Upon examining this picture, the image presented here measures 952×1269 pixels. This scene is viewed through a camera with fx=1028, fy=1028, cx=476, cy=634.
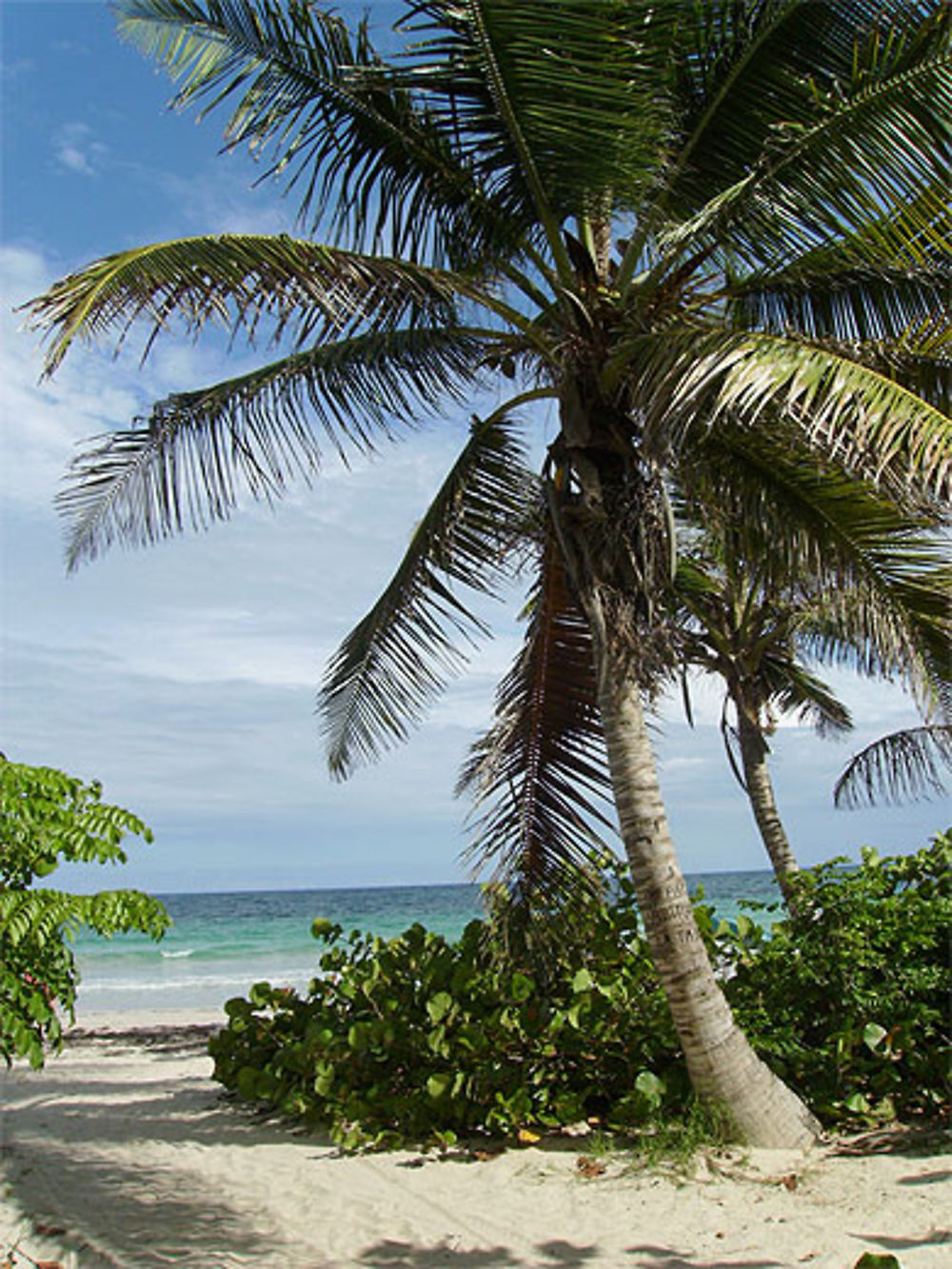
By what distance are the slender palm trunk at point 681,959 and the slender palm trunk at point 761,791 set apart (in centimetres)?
479

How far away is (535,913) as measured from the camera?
6797 millimetres

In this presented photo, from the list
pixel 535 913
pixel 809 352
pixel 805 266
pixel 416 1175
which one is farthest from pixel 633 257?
pixel 416 1175

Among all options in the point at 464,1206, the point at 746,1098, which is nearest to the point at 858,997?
the point at 746,1098

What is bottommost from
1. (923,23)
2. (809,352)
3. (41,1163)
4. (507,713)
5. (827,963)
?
(41,1163)

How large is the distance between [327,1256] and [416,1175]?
43.1 inches

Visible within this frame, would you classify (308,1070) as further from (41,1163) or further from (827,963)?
(827,963)

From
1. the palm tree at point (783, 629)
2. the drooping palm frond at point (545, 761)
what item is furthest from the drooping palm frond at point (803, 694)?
the drooping palm frond at point (545, 761)

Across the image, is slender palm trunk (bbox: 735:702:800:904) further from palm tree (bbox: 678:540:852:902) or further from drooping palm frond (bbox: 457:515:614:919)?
drooping palm frond (bbox: 457:515:614:919)

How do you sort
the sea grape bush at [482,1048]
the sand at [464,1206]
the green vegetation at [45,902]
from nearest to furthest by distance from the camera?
the green vegetation at [45,902]
the sand at [464,1206]
the sea grape bush at [482,1048]

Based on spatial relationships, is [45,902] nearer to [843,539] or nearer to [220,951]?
[843,539]

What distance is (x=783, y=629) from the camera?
11.0m

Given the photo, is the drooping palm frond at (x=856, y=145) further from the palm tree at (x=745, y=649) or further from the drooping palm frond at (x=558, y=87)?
the palm tree at (x=745, y=649)

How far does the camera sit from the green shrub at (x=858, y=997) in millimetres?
5973

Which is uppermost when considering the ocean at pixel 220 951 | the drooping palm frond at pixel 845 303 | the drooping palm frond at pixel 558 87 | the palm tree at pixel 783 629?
the drooping palm frond at pixel 558 87
